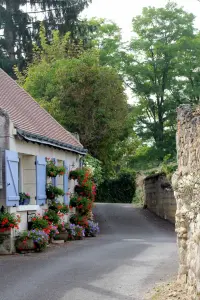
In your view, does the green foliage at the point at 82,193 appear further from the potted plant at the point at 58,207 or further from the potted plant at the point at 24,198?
the potted plant at the point at 24,198

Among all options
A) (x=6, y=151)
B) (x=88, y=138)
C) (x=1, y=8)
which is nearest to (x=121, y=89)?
(x=88, y=138)

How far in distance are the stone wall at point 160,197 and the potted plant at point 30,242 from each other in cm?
1002

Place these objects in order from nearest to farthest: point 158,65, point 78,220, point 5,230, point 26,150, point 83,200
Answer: point 5,230
point 26,150
point 78,220
point 83,200
point 158,65

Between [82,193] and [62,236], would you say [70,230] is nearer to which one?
[62,236]

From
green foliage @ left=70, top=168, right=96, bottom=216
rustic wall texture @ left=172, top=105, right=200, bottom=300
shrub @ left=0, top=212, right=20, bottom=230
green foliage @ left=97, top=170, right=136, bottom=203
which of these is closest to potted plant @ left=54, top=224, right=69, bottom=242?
green foliage @ left=70, top=168, right=96, bottom=216

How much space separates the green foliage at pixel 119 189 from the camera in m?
38.2

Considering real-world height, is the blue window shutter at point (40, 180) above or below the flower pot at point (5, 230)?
above

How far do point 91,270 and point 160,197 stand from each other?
630 inches

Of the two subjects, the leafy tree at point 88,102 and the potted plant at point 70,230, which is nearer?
the potted plant at point 70,230

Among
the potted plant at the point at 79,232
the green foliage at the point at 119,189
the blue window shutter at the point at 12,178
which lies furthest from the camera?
the green foliage at the point at 119,189

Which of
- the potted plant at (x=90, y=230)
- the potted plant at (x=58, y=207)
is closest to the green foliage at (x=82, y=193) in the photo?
the potted plant at (x=90, y=230)

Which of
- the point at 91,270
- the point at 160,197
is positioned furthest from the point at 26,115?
the point at 160,197

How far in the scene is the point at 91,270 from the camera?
440 inches

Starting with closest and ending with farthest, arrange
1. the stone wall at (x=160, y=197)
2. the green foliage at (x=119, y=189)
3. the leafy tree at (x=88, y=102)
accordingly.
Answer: the stone wall at (x=160, y=197), the leafy tree at (x=88, y=102), the green foliage at (x=119, y=189)
